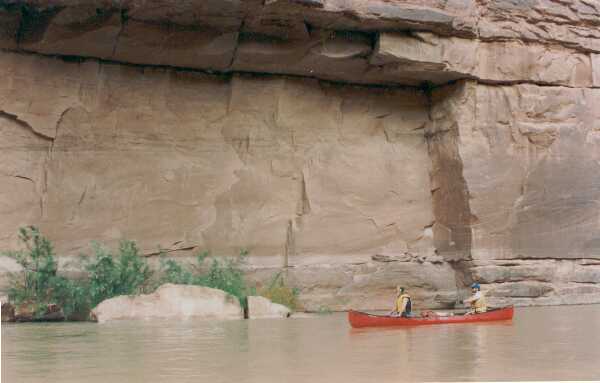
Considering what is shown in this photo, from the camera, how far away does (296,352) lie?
312 inches

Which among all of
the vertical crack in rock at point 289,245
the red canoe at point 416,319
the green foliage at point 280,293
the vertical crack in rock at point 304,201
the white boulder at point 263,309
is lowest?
the red canoe at point 416,319

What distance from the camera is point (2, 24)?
13.2 metres

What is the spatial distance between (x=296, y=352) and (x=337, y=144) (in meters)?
7.87

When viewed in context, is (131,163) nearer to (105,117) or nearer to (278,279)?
(105,117)

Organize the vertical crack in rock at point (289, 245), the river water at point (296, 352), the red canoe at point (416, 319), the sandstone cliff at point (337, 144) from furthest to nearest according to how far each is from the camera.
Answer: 1. the vertical crack in rock at point (289, 245)
2. the sandstone cliff at point (337, 144)
3. the red canoe at point (416, 319)
4. the river water at point (296, 352)

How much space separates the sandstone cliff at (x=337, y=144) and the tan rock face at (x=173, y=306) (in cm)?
195

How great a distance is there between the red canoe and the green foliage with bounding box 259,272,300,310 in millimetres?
3252

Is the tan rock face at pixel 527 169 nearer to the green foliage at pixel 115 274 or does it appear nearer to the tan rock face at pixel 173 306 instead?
the tan rock face at pixel 173 306

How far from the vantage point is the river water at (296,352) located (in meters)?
6.30

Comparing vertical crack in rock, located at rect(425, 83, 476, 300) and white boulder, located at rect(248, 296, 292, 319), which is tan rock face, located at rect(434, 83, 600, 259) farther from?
white boulder, located at rect(248, 296, 292, 319)

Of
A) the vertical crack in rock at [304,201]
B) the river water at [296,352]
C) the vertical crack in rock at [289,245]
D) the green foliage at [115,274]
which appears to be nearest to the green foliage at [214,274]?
the green foliage at [115,274]

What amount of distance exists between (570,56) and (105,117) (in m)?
8.35

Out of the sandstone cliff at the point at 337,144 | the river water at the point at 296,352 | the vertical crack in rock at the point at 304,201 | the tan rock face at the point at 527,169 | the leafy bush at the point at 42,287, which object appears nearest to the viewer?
the river water at the point at 296,352

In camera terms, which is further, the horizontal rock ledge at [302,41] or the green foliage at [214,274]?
the green foliage at [214,274]
